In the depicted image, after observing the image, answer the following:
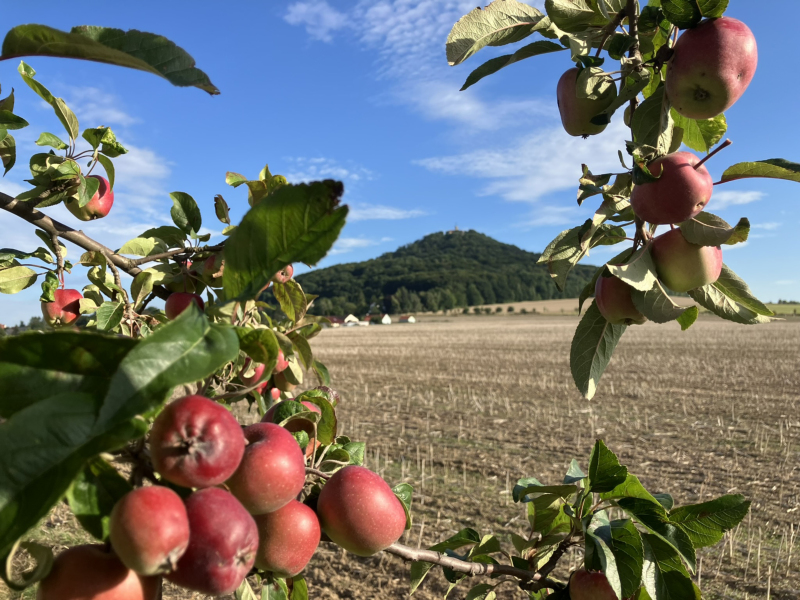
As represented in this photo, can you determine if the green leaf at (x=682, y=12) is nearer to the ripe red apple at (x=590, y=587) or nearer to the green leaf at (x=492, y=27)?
the green leaf at (x=492, y=27)

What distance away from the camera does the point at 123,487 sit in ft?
1.89

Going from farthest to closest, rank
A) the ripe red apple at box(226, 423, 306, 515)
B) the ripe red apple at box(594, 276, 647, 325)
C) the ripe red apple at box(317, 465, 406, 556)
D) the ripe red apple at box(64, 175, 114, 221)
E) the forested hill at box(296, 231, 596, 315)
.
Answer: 1. the forested hill at box(296, 231, 596, 315)
2. the ripe red apple at box(64, 175, 114, 221)
3. the ripe red apple at box(594, 276, 647, 325)
4. the ripe red apple at box(317, 465, 406, 556)
5. the ripe red apple at box(226, 423, 306, 515)

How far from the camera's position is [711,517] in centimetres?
122

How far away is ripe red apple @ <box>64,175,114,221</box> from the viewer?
1.75 meters

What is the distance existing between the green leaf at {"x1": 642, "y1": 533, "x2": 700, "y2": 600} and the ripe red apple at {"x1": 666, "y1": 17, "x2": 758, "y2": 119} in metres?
0.83

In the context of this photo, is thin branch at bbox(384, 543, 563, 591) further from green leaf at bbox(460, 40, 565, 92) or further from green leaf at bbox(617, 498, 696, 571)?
green leaf at bbox(460, 40, 565, 92)

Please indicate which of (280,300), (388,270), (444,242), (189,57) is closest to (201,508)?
(189,57)

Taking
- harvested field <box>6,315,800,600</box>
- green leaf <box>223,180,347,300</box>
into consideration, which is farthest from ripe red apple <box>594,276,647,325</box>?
harvested field <box>6,315,800,600</box>

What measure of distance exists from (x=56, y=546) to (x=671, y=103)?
15.8ft

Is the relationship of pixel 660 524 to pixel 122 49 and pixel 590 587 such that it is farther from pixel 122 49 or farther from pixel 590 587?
pixel 122 49

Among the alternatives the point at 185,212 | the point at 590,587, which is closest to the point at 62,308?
the point at 185,212

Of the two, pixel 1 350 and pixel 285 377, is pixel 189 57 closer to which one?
pixel 1 350

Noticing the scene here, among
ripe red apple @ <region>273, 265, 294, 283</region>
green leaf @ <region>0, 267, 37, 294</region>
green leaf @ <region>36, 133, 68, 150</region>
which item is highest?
green leaf @ <region>36, 133, 68, 150</region>

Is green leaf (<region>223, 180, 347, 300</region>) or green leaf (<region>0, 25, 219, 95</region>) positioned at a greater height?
green leaf (<region>0, 25, 219, 95</region>)
